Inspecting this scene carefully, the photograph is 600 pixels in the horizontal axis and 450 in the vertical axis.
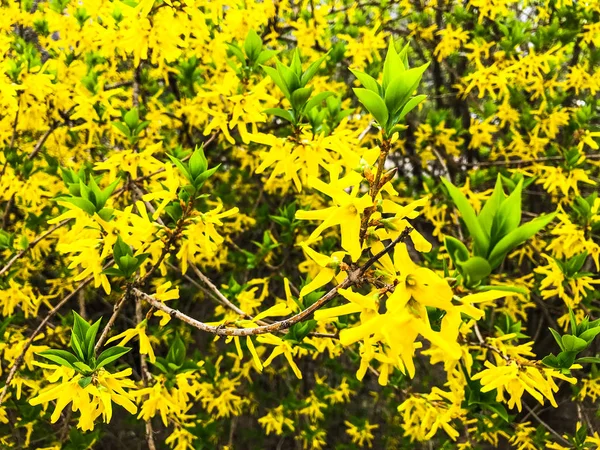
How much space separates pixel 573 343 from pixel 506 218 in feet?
2.64

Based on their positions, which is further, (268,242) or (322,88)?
(322,88)

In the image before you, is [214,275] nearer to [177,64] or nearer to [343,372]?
[343,372]

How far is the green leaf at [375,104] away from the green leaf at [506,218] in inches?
16.5

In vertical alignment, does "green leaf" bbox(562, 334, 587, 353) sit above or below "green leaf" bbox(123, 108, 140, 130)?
below

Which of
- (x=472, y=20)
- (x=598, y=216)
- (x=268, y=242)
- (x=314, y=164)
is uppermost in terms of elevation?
(x=472, y=20)

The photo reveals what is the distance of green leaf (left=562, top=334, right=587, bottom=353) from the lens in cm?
140

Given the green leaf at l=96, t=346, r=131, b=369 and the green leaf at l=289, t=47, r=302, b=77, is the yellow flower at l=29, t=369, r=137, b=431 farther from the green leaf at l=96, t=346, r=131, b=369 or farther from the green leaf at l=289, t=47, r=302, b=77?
the green leaf at l=289, t=47, r=302, b=77

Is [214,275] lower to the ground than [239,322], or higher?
lower

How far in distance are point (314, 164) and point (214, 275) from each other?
318 centimetres

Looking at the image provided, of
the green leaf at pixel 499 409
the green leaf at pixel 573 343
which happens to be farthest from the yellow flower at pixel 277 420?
the green leaf at pixel 573 343

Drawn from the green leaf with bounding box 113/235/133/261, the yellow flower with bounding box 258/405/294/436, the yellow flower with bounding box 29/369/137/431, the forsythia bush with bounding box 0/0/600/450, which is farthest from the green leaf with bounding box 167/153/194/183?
the yellow flower with bounding box 258/405/294/436

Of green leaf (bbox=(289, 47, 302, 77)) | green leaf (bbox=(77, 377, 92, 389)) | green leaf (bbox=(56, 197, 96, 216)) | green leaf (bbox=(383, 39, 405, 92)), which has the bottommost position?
green leaf (bbox=(77, 377, 92, 389))

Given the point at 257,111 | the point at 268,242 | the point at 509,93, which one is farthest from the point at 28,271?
the point at 509,93

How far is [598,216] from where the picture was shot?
2.38m
